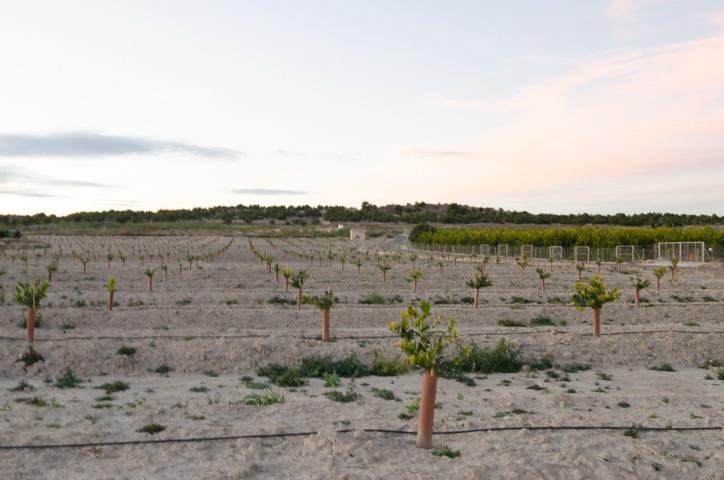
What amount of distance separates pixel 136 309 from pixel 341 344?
912 centimetres

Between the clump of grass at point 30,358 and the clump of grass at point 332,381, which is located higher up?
the clump of grass at point 30,358

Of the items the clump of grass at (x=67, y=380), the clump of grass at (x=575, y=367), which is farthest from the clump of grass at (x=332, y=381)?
the clump of grass at (x=575, y=367)

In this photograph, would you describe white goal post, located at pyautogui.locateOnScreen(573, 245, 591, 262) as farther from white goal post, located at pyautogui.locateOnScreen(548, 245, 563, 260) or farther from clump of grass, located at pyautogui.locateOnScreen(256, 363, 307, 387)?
clump of grass, located at pyautogui.locateOnScreen(256, 363, 307, 387)

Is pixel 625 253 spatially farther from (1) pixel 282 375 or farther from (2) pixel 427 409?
(2) pixel 427 409

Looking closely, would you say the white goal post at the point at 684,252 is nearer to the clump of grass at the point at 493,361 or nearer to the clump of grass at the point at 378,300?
the clump of grass at the point at 378,300

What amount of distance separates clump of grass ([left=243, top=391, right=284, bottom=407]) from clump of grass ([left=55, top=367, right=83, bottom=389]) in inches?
148

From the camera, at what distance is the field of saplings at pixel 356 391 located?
28.8 feet

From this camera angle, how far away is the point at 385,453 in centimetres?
899

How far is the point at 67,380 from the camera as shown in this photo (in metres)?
13.5

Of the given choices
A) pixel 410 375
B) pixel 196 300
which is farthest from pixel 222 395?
pixel 196 300

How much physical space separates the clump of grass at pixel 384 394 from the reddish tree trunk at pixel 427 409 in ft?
10.6

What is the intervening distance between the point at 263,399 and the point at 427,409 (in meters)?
4.08

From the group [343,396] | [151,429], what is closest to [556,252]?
[343,396]

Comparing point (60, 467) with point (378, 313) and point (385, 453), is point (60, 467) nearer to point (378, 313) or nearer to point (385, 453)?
point (385, 453)
